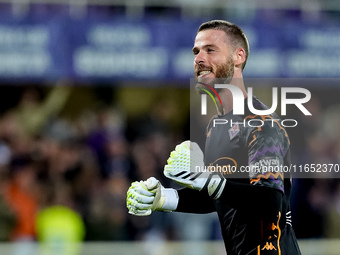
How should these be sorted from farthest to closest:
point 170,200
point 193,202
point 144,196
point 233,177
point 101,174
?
point 101,174
point 193,202
point 170,200
point 233,177
point 144,196

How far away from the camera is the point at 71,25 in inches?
420

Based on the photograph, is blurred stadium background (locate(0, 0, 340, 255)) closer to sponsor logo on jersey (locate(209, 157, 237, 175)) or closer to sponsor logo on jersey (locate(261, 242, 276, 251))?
sponsor logo on jersey (locate(209, 157, 237, 175))

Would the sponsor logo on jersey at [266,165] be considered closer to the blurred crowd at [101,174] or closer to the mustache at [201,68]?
the mustache at [201,68]

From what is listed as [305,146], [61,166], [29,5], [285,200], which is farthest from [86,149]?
[285,200]

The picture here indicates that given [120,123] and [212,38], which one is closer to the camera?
[212,38]

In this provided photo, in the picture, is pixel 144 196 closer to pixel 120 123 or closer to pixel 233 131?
pixel 233 131

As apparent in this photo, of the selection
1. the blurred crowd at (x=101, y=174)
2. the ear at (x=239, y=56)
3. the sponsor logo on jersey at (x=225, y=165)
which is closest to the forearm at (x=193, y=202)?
the sponsor logo on jersey at (x=225, y=165)

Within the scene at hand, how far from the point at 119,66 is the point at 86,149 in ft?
4.06

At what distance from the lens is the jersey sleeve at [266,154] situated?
3.90 m

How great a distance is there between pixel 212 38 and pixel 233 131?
0.53 m

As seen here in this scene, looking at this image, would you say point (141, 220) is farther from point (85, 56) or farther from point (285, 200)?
point (285, 200)

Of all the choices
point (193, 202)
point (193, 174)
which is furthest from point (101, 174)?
point (193, 174)

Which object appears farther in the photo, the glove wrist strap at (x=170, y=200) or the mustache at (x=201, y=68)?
the glove wrist strap at (x=170, y=200)

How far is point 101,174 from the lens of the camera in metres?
10.4
